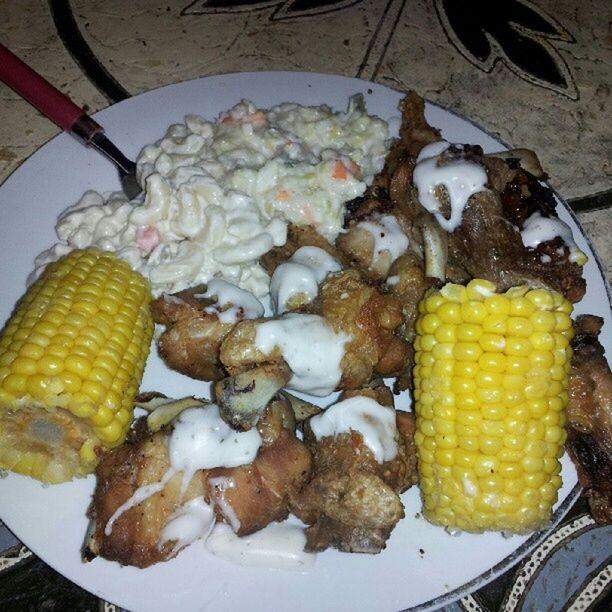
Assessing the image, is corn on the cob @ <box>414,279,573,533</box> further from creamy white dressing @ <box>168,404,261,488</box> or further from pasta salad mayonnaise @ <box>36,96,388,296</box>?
pasta salad mayonnaise @ <box>36,96,388,296</box>

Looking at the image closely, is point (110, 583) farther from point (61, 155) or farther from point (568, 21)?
point (568, 21)

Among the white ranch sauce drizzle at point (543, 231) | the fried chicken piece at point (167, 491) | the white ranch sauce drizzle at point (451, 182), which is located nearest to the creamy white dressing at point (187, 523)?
the fried chicken piece at point (167, 491)

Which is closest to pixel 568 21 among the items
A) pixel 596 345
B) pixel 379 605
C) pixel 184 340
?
pixel 596 345

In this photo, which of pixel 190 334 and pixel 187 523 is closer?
pixel 187 523

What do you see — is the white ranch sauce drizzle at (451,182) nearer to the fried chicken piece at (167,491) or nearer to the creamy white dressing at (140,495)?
the fried chicken piece at (167,491)

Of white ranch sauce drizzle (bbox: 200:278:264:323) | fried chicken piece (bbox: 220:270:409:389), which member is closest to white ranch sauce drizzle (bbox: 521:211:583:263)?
fried chicken piece (bbox: 220:270:409:389)

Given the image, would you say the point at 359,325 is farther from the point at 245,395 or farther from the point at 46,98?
the point at 46,98

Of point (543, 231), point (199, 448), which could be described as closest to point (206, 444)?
point (199, 448)
